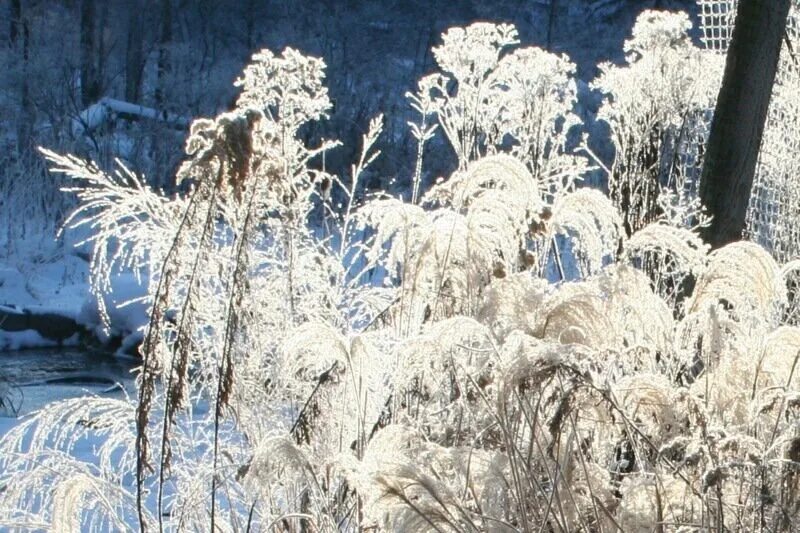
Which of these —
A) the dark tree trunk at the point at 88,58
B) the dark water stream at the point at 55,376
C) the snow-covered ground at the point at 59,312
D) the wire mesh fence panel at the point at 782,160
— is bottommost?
the dark water stream at the point at 55,376

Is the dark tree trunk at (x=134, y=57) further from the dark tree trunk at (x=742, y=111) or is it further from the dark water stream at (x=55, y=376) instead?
the dark tree trunk at (x=742, y=111)

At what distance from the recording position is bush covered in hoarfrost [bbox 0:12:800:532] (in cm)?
226

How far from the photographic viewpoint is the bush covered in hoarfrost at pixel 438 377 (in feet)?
7.41

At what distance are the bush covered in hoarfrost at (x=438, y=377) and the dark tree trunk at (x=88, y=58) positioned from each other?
17.7 meters

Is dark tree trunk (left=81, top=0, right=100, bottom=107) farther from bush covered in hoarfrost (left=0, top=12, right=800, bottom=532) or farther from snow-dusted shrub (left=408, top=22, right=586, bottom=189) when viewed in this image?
bush covered in hoarfrost (left=0, top=12, right=800, bottom=532)

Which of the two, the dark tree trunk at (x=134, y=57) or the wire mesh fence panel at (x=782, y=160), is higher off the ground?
the dark tree trunk at (x=134, y=57)

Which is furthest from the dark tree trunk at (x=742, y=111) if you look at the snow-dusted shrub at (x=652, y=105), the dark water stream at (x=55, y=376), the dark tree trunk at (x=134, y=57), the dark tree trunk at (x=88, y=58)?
the dark tree trunk at (x=134, y=57)

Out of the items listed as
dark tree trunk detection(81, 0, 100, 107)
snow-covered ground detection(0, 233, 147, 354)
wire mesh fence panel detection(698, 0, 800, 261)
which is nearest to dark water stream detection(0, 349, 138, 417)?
snow-covered ground detection(0, 233, 147, 354)

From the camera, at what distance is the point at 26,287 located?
12141 mm

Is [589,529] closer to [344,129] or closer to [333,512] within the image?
[333,512]

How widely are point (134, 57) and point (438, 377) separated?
2032 cm

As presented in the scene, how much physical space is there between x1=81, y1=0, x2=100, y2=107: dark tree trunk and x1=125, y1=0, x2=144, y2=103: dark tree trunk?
0.66 m

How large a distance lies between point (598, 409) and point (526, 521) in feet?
1.00

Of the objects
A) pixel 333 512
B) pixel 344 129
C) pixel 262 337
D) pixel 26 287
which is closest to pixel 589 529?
pixel 333 512
